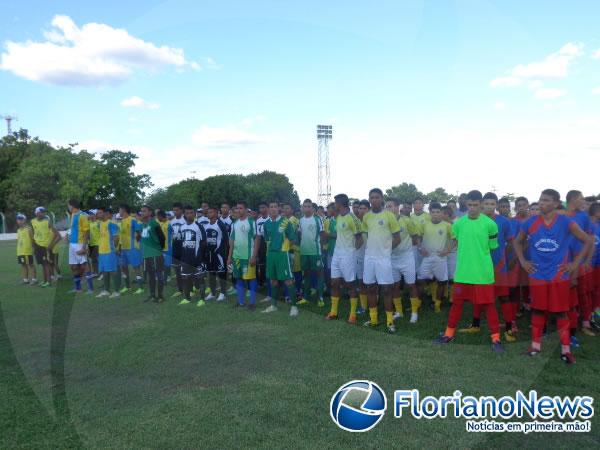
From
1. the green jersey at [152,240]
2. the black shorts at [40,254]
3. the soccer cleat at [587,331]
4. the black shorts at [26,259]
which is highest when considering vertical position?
the green jersey at [152,240]

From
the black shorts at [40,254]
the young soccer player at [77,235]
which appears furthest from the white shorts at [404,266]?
the black shorts at [40,254]

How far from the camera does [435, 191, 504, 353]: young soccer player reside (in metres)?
5.62

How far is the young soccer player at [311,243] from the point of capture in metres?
8.80

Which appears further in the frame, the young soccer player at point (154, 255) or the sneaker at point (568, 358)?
the young soccer player at point (154, 255)

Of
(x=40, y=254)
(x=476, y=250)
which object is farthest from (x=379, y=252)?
(x=40, y=254)

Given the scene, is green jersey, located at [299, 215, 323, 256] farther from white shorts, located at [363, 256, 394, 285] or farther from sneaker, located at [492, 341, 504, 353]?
sneaker, located at [492, 341, 504, 353]

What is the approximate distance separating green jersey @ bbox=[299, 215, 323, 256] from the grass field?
1.56 meters

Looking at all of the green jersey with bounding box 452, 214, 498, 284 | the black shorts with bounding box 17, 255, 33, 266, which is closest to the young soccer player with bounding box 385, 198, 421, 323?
the green jersey with bounding box 452, 214, 498, 284

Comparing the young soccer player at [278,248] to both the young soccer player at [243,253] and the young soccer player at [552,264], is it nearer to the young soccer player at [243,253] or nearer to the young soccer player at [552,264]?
the young soccer player at [243,253]

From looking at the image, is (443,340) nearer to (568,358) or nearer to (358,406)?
(568,358)

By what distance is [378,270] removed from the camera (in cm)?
680

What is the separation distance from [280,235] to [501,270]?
3717mm

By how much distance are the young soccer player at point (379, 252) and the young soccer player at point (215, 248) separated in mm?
3898

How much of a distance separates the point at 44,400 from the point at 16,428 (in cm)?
56
